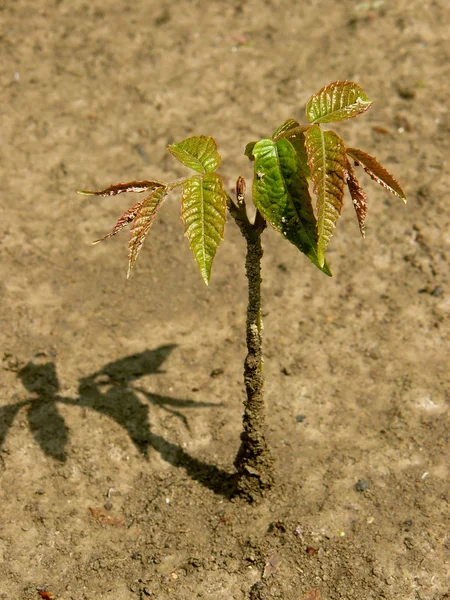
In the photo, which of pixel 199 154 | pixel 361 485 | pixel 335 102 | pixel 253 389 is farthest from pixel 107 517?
pixel 335 102

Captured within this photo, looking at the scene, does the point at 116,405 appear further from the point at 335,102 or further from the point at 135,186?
the point at 335,102

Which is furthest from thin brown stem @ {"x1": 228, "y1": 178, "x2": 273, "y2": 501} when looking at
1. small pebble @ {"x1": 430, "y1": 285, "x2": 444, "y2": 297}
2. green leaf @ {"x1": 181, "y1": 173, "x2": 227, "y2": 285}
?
small pebble @ {"x1": 430, "y1": 285, "x2": 444, "y2": 297}

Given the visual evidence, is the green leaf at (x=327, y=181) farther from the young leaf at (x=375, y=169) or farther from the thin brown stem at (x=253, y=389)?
the thin brown stem at (x=253, y=389)

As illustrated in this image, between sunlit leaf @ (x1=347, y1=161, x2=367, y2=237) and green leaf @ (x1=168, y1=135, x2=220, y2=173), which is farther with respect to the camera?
green leaf @ (x1=168, y1=135, x2=220, y2=173)

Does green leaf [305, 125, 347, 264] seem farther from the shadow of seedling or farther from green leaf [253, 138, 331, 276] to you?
the shadow of seedling

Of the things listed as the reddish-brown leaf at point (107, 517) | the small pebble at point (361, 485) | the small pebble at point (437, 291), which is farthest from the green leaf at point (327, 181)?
the small pebble at point (437, 291)

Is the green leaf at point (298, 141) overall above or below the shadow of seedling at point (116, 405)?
above
